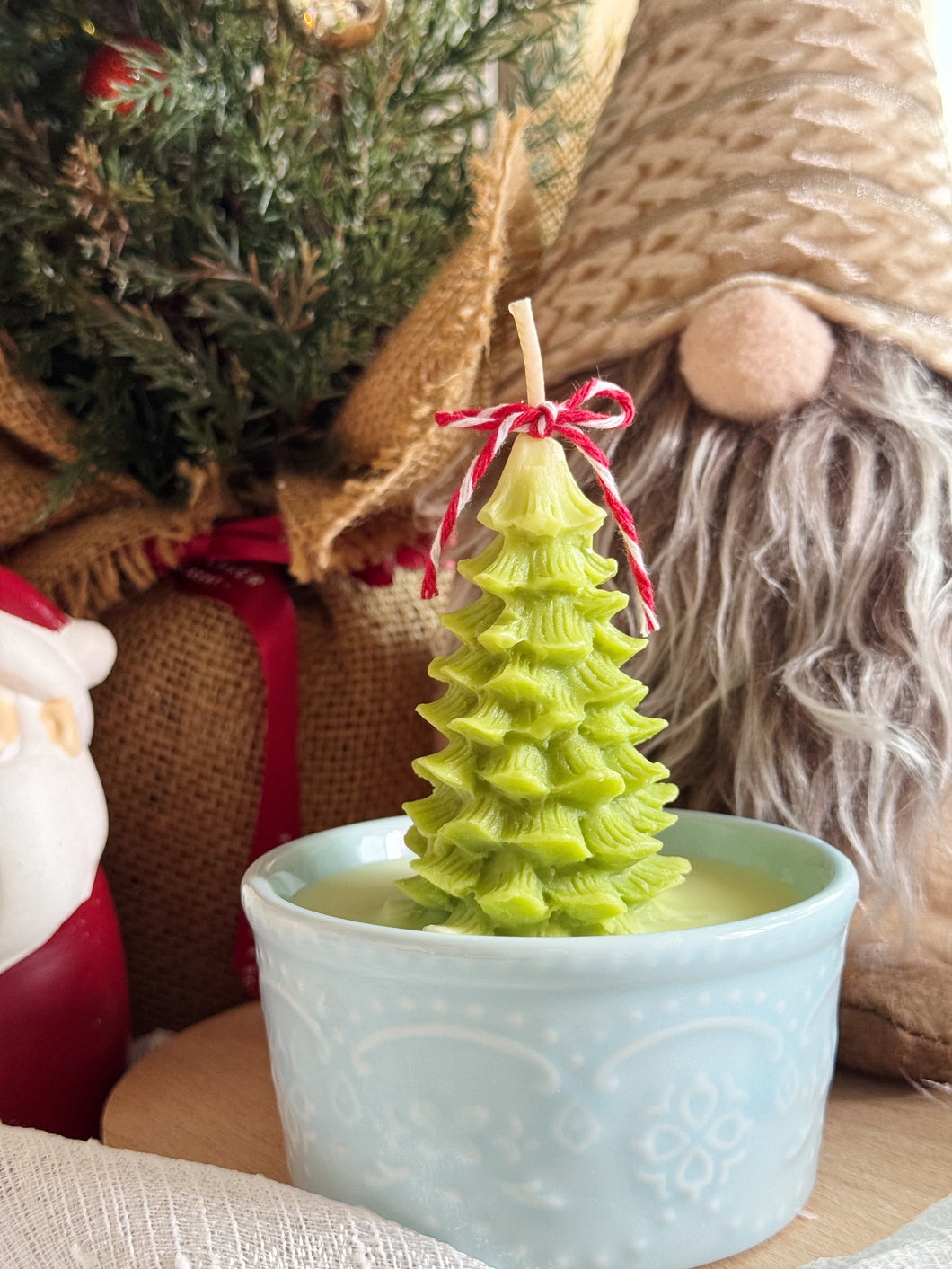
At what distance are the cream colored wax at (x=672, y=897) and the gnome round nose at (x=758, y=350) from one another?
0.74 ft

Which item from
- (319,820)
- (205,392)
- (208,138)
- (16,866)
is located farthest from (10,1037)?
(208,138)

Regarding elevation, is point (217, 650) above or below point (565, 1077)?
above

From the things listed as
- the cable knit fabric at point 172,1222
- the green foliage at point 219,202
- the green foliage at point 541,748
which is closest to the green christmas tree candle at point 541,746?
the green foliage at point 541,748

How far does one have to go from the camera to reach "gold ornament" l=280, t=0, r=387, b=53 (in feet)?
2.03

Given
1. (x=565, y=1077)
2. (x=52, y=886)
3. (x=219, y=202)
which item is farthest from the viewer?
(x=219, y=202)

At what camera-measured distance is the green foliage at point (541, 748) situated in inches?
18.0

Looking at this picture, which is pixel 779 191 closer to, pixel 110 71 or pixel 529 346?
pixel 529 346

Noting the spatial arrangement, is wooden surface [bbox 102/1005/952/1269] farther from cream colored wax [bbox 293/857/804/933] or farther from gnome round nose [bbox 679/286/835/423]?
gnome round nose [bbox 679/286/835/423]

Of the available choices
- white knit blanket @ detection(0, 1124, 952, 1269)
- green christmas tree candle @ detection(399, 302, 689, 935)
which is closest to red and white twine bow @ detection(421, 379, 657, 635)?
green christmas tree candle @ detection(399, 302, 689, 935)

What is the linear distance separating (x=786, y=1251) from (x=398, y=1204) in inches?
6.2

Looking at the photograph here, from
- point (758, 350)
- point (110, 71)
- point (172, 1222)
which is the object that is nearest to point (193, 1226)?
point (172, 1222)

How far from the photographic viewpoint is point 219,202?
0.69 metres

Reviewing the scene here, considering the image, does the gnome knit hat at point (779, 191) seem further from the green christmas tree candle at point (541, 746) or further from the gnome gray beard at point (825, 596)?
the green christmas tree candle at point (541, 746)

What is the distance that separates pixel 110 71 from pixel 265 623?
1.00 ft
